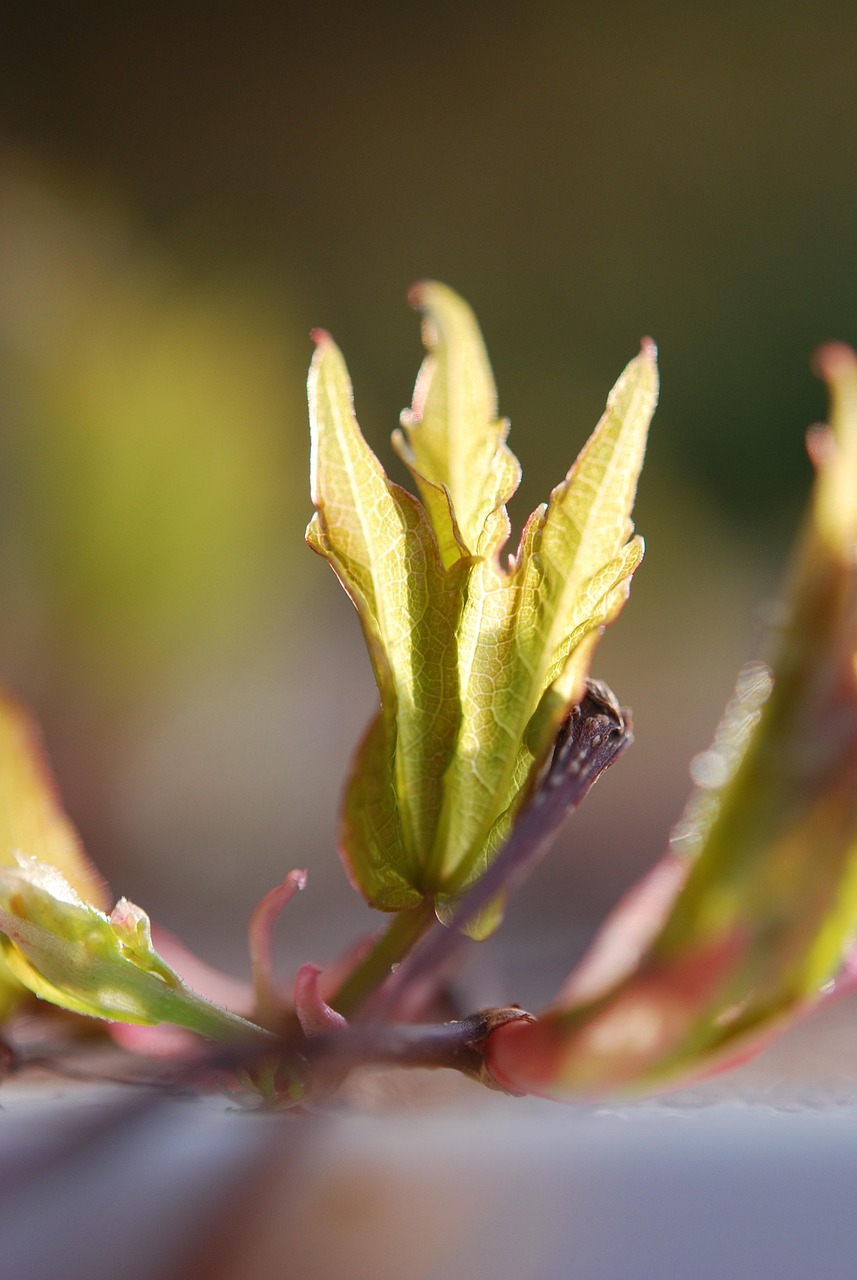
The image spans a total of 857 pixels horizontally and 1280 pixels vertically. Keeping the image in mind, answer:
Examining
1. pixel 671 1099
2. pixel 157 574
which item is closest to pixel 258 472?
pixel 157 574

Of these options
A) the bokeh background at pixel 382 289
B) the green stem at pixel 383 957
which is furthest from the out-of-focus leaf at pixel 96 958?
the bokeh background at pixel 382 289

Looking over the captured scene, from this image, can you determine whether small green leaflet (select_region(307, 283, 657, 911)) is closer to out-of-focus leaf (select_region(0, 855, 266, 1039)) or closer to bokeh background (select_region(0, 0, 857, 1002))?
out-of-focus leaf (select_region(0, 855, 266, 1039))

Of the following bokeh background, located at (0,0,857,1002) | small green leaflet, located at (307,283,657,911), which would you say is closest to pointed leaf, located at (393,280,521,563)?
small green leaflet, located at (307,283,657,911)

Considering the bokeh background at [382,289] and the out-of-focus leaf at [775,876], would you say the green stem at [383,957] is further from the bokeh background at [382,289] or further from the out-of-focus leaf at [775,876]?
the bokeh background at [382,289]

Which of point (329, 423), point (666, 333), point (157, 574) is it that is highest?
point (666, 333)

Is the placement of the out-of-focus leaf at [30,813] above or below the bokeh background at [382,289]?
below

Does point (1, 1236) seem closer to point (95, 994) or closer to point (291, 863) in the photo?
point (95, 994)
